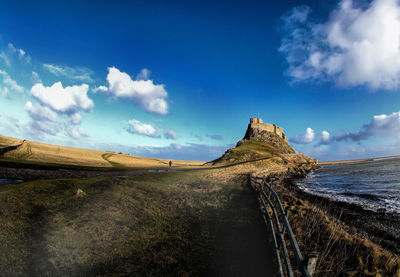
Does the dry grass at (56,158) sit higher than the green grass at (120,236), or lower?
higher

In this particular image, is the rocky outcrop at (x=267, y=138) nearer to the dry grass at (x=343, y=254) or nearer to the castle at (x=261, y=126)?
the castle at (x=261, y=126)

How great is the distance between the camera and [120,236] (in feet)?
29.3

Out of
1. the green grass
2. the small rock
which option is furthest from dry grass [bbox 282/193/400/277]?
the small rock

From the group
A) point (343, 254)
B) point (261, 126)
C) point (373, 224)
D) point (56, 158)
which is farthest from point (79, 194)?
point (261, 126)

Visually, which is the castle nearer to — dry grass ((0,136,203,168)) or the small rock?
dry grass ((0,136,203,168))

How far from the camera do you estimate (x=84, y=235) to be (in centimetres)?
864

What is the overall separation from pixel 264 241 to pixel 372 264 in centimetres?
406

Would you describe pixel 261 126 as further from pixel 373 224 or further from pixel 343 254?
pixel 343 254

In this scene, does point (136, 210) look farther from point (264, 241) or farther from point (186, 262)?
point (264, 241)

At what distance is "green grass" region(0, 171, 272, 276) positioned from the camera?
6.93m

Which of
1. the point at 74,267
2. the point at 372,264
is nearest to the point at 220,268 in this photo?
the point at 74,267

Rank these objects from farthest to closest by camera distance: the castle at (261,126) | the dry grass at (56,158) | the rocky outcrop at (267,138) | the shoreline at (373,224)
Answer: the castle at (261,126) → the rocky outcrop at (267,138) → the dry grass at (56,158) → the shoreline at (373,224)

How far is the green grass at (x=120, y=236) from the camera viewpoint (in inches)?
273

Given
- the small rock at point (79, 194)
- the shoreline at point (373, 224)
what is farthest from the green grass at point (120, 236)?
the shoreline at point (373, 224)
